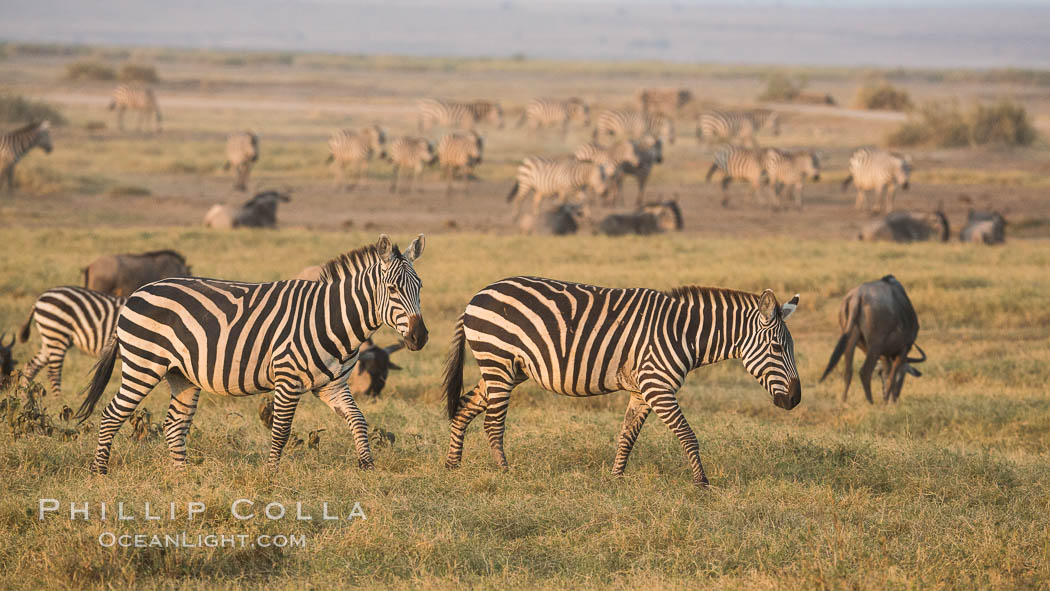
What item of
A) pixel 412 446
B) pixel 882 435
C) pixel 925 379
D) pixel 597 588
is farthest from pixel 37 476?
pixel 925 379

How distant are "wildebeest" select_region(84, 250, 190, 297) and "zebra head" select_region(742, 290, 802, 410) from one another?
7.43 meters

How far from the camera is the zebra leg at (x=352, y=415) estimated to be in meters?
7.05

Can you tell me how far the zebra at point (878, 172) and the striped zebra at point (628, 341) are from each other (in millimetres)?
17451

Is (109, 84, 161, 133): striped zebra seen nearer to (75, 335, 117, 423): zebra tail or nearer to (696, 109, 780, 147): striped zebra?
(696, 109, 780, 147): striped zebra

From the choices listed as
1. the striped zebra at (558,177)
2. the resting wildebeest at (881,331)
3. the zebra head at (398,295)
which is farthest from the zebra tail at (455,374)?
the striped zebra at (558,177)

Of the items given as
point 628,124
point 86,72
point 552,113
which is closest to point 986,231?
point 628,124

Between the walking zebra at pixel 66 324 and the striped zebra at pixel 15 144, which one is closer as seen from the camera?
the walking zebra at pixel 66 324

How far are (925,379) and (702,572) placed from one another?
6.65 m

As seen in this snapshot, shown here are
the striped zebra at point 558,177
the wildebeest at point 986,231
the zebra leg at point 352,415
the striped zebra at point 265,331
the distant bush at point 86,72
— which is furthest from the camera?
the distant bush at point 86,72

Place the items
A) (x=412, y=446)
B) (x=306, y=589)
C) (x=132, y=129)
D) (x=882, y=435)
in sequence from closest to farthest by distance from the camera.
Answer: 1. (x=306, y=589)
2. (x=412, y=446)
3. (x=882, y=435)
4. (x=132, y=129)

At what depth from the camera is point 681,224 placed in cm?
2117

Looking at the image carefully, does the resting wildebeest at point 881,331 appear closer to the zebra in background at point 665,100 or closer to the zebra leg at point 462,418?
the zebra leg at point 462,418

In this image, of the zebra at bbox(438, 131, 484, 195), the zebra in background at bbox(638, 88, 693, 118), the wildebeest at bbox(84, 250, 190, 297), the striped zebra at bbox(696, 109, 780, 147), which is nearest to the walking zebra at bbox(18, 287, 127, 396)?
the wildebeest at bbox(84, 250, 190, 297)

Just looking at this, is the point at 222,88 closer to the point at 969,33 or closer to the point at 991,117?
the point at 991,117
